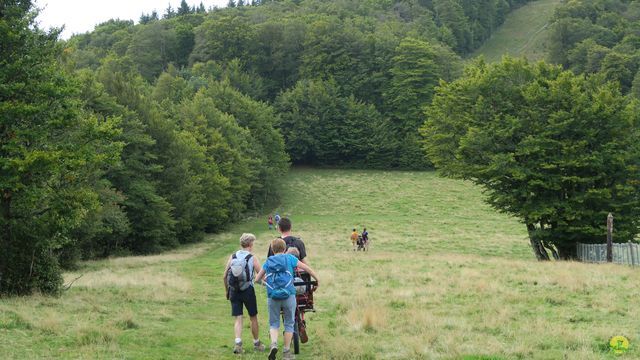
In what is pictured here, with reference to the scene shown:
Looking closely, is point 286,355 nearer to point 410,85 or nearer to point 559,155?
point 559,155

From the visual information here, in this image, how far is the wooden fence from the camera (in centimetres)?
2817

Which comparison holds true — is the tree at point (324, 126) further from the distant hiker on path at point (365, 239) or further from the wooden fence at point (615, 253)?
the wooden fence at point (615, 253)

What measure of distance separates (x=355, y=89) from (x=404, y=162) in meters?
22.3

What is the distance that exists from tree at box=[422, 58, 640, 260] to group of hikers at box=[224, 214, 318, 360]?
24.5m

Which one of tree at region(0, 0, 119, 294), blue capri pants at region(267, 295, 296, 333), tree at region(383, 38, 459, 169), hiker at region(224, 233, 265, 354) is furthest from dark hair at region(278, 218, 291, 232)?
tree at region(383, 38, 459, 169)

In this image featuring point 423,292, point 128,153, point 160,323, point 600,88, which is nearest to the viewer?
point 160,323

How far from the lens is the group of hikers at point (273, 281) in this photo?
963 centimetres

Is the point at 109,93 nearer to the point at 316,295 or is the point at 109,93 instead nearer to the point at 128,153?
the point at 128,153

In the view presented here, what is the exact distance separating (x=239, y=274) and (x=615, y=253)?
25.4 meters

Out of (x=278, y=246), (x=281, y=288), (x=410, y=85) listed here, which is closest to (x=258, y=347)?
(x=281, y=288)

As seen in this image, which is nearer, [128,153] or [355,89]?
[128,153]

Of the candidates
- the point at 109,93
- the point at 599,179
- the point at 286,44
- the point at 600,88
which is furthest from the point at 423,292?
the point at 286,44

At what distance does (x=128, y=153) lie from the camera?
42.5m

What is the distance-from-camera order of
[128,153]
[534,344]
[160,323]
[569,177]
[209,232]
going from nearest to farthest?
[534,344] < [160,323] < [569,177] < [128,153] < [209,232]
